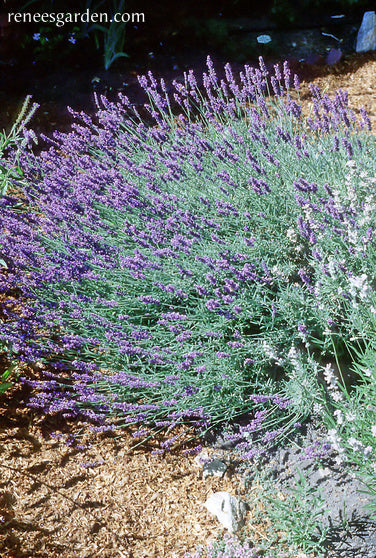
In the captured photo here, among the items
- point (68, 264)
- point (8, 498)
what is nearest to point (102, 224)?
point (68, 264)

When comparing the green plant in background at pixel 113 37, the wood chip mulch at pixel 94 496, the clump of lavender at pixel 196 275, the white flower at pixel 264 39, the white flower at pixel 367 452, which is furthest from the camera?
the white flower at pixel 264 39

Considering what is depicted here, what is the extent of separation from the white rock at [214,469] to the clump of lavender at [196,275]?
19cm

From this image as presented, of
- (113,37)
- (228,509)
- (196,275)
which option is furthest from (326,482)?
(113,37)

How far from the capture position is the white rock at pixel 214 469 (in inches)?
97.7

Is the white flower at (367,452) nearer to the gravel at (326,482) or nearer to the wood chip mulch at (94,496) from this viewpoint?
the gravel at (326,482)

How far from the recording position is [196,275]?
275cm

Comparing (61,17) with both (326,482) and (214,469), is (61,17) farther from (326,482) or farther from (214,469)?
(326,482)

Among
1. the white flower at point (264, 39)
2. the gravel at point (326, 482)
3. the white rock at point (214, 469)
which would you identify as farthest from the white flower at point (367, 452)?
the white flower at point (264, 39)

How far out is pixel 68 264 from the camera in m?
2.76

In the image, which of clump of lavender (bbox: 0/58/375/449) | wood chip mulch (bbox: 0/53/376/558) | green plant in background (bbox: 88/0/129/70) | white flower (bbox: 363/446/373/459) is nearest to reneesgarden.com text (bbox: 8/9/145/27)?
green plant in background (bbox: 88/0/129/70)

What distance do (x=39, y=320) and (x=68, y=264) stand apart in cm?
37

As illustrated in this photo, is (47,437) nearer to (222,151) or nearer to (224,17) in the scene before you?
(222,151)

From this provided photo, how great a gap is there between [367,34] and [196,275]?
147 inches

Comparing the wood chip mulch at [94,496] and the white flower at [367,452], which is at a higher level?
the white flower at [367,452]
